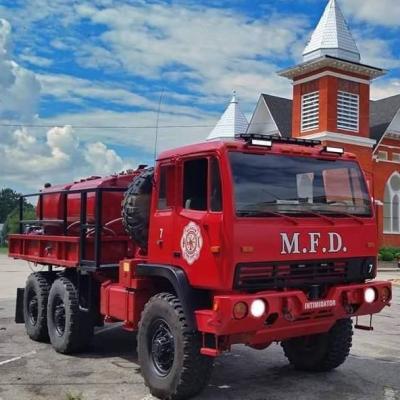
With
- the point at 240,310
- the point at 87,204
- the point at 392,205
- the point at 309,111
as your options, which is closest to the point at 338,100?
the point at 309,111

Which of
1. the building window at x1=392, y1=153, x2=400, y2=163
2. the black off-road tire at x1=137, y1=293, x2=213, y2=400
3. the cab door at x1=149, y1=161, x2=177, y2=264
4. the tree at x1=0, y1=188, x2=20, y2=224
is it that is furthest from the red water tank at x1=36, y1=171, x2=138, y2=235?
the tree at x1=0, y1=188, x2=20, y2=224

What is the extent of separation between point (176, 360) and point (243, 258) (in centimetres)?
127

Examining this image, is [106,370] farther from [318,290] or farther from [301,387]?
[318,290]

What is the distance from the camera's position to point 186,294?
20.5ft

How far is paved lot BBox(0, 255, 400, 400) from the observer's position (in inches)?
266

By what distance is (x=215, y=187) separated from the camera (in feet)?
20.0

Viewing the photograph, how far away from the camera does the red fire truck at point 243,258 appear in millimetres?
5980

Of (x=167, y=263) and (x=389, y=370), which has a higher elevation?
(x=167, y=263)

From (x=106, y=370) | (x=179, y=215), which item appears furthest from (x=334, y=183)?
(x=106, y=370)

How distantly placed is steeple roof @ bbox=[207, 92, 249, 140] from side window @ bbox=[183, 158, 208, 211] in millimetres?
36858

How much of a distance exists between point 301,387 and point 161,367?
1.66 m

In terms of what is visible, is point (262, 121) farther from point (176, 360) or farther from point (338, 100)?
point (176, 360)

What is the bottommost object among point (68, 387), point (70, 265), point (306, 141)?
point (68, 387)

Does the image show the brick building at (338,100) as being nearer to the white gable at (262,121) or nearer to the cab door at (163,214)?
the white gable at (262,121)
